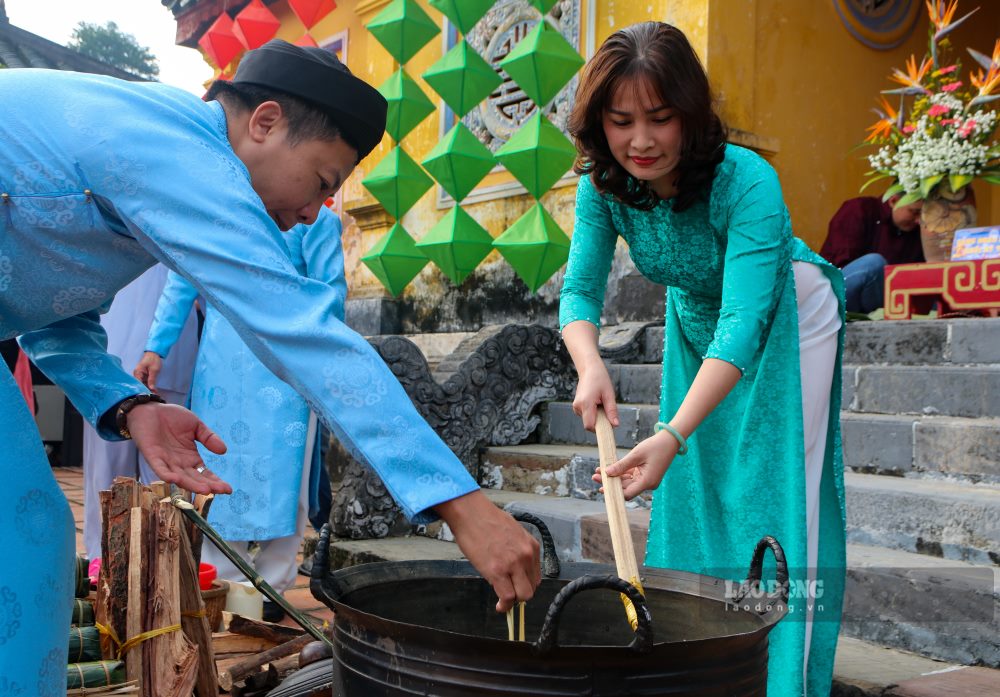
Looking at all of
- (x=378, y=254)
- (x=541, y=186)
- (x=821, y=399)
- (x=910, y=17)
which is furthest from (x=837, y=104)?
(x=821, y=399)

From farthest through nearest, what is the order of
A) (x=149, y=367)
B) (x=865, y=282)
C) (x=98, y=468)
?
(x=865, y=282), (x=98, y=468), (x=149, y=367)

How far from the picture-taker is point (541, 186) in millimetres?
5430

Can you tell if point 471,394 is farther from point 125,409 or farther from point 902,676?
point 125,409

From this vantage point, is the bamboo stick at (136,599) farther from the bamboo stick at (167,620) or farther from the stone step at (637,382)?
the stone step at (637,382)

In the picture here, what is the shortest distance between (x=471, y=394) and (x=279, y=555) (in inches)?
53.9

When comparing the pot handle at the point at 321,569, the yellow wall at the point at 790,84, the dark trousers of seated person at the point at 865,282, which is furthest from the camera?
the dark trousers of seated person at the point at 865,282

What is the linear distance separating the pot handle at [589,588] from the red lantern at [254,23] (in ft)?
24.7

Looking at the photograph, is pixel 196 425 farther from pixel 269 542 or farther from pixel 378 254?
pixel 378 254

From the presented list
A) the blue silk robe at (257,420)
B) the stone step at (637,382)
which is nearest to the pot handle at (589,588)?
the blue silk robe at (257,420)

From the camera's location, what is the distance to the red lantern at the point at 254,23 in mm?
7934

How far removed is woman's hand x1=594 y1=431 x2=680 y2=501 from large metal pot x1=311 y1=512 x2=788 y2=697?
0.19 metres

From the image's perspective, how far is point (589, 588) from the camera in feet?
4.06

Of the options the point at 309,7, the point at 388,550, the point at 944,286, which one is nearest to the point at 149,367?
the point at 388,550

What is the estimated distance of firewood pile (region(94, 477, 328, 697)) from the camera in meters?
2.37
